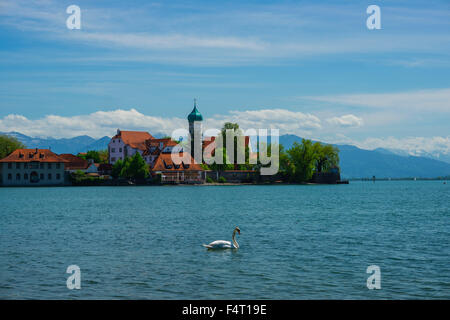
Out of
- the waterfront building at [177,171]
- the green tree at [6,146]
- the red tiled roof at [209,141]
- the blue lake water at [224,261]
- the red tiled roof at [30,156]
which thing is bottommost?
the blue lake water at [224,261]

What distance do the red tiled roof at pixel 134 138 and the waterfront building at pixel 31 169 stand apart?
29933 millimetres

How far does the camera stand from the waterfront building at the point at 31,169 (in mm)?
138750

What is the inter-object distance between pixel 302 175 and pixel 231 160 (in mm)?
22062

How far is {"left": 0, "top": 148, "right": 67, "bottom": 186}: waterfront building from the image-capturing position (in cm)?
13875

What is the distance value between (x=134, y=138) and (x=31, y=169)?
41.8 metres

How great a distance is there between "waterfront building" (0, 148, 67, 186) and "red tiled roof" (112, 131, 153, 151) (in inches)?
1178

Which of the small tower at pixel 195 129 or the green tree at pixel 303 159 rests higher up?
the small tower at pixel 195 129

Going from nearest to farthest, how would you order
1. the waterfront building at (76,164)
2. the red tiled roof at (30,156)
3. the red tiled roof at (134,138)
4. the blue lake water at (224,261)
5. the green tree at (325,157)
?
1. the blue lake water at (224,261)
2. the red tiled roof at (30,156)
3. the green tree at (325,157)
4. the waterfront building at (76,164)
5. the red tiled roof at (134,138)

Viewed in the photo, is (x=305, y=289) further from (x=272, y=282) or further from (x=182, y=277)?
(x=182, y=277)

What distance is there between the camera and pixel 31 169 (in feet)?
464

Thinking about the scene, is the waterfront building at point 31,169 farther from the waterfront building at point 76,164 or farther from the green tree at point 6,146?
the waterfront building at point 76,164

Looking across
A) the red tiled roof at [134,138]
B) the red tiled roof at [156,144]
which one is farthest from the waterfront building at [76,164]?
Answer: the red tiled roof at [156,144]

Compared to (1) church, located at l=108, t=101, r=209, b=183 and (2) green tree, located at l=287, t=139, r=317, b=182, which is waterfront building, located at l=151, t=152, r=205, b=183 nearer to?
(1) church, located at l=108, t=101, r=209, b=183
